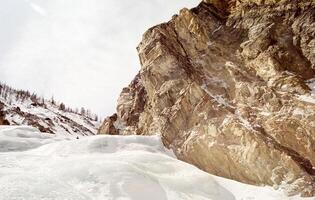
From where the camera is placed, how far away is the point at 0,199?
11891 millimetres

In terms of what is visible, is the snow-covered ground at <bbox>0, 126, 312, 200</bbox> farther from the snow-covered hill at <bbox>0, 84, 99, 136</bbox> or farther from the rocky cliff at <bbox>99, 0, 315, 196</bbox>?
the snow-covered hill at <bbox>0, 84, 99, 136</bbox>

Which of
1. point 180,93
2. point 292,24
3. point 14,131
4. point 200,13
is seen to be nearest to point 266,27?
point 292,24

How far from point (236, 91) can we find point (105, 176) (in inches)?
413

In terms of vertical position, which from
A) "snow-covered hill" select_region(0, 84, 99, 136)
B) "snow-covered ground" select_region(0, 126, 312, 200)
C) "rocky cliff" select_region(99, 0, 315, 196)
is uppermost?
"snow-covered hill" select_region(0, 84, 99, 136)

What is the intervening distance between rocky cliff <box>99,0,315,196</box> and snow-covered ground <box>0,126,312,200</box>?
1510mm

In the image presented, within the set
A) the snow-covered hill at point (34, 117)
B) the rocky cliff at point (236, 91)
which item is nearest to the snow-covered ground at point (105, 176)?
the rocky cliff at point (236, 91)

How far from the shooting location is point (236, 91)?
21969 millimetres

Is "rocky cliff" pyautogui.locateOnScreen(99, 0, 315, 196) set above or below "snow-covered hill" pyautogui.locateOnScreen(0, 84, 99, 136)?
below

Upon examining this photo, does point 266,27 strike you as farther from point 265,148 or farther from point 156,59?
point 265,148

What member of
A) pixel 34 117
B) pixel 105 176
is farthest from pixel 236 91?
pixel 34 117

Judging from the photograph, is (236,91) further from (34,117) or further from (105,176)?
(34,117)

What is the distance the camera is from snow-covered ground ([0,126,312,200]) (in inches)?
531

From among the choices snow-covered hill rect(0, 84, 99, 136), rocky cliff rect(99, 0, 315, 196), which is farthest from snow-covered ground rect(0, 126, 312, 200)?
snow-covered hill rect(0, 84, 99, 136)

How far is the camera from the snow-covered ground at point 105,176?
13500 mm
